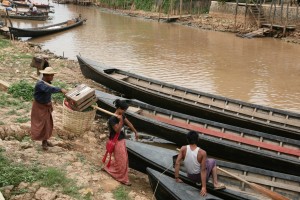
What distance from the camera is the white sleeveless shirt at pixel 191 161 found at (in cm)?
483

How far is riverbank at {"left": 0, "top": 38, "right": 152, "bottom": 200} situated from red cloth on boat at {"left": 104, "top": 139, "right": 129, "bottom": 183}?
118mm

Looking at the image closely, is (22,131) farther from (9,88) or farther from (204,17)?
(204,17)

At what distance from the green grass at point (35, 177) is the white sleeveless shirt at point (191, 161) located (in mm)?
1586

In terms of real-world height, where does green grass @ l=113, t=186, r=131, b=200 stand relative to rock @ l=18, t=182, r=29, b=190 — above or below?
below

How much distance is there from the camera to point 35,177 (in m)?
4.86

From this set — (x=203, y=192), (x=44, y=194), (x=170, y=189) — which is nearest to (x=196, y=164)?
(x=203, y=192)

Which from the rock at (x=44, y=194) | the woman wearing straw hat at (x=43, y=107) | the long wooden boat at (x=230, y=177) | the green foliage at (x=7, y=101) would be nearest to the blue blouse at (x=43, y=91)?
the woman wearing straw hat at (x=43, y=107)

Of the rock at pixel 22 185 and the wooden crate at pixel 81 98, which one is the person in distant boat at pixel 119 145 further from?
the rock at pixel 22 185

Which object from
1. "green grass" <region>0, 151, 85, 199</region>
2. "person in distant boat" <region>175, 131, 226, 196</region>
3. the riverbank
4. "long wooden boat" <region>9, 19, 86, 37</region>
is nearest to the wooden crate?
the riverbank

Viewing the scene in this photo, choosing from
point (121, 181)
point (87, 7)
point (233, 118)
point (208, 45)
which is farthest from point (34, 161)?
point (87, 7)

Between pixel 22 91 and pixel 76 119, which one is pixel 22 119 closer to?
pixel 76 119

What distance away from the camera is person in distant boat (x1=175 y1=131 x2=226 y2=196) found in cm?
475

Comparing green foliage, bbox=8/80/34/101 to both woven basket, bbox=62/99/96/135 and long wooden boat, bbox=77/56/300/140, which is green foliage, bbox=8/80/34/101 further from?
long wooden boat, bbox=77/56/300/140

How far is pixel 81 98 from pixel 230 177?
107 inches
